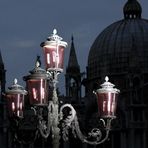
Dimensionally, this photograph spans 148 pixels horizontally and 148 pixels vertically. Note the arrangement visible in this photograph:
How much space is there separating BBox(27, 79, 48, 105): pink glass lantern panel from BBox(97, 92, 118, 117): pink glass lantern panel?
79.2 inches

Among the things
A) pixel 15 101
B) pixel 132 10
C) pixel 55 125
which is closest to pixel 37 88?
pixel 15 101

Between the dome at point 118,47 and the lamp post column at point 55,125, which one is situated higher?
the dome at point 118,47

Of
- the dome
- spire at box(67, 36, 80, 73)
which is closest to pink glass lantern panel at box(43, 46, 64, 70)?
the dome

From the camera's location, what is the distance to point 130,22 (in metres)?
92.3

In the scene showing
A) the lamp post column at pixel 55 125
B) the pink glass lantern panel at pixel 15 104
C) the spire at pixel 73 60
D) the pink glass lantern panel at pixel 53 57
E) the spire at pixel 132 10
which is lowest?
the lamp post column at pixel 55 125

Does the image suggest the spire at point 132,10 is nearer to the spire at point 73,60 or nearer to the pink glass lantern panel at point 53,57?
the spire at point 73,60

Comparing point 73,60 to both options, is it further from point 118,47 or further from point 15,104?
point 15,104

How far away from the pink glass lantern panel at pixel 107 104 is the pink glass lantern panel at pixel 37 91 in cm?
201

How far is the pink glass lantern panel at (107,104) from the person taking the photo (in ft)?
85.8

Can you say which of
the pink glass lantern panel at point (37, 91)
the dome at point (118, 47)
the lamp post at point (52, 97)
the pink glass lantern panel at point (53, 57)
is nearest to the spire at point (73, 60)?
the dome at point (118, 47)

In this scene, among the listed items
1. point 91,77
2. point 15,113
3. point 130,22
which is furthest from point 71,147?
point 15,113

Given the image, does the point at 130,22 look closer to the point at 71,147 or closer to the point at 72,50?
the point at 72,50

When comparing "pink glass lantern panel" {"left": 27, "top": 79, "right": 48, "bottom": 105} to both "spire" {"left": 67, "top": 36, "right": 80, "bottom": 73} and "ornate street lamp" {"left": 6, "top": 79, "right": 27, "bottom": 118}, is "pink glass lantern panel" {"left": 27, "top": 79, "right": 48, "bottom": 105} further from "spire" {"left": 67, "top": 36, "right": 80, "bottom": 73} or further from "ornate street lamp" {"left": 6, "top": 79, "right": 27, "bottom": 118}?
"spire" {"left": 67, "top": 36, "right": 80, "bottom": 73}

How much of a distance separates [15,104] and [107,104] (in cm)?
305
